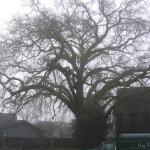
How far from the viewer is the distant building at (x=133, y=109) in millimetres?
37312

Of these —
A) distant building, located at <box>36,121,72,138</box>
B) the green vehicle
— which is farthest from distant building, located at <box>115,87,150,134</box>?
distant building, located at <box>36,121,72,138</box>

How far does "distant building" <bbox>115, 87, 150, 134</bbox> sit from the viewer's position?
3731 cm

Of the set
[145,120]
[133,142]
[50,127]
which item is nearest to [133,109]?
[145,120]

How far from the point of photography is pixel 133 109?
5478cm

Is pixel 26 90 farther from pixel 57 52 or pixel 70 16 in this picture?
pixel 70 16

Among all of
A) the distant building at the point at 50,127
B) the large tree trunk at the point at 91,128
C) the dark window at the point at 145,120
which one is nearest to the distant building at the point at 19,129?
the distant building at the point at 50,127

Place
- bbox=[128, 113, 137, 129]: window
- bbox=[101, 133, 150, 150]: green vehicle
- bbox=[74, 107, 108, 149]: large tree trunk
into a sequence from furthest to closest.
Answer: bbox=[128, 113, 137, 129]: window < bbox=[74, 107, 108, 149]: large tree trunk < bbox=[101, 133, 150, 150]: green vehicle

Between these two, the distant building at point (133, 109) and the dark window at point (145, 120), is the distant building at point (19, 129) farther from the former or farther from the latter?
the dark window at point (145, 120)

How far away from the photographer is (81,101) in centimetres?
3919

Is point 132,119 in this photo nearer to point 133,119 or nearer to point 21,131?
point 133,119

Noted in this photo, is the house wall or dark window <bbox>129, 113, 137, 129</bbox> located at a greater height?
dark window <bbox>129, 113, 137, 129</bbox>

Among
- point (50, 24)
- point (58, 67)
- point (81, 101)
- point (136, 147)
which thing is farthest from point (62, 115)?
point (136, 147)

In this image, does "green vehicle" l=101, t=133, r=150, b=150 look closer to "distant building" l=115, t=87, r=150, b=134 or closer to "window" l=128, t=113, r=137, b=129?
"distant building" l=115, t=87, r=150, b=134

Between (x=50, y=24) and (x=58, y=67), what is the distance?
340cm
